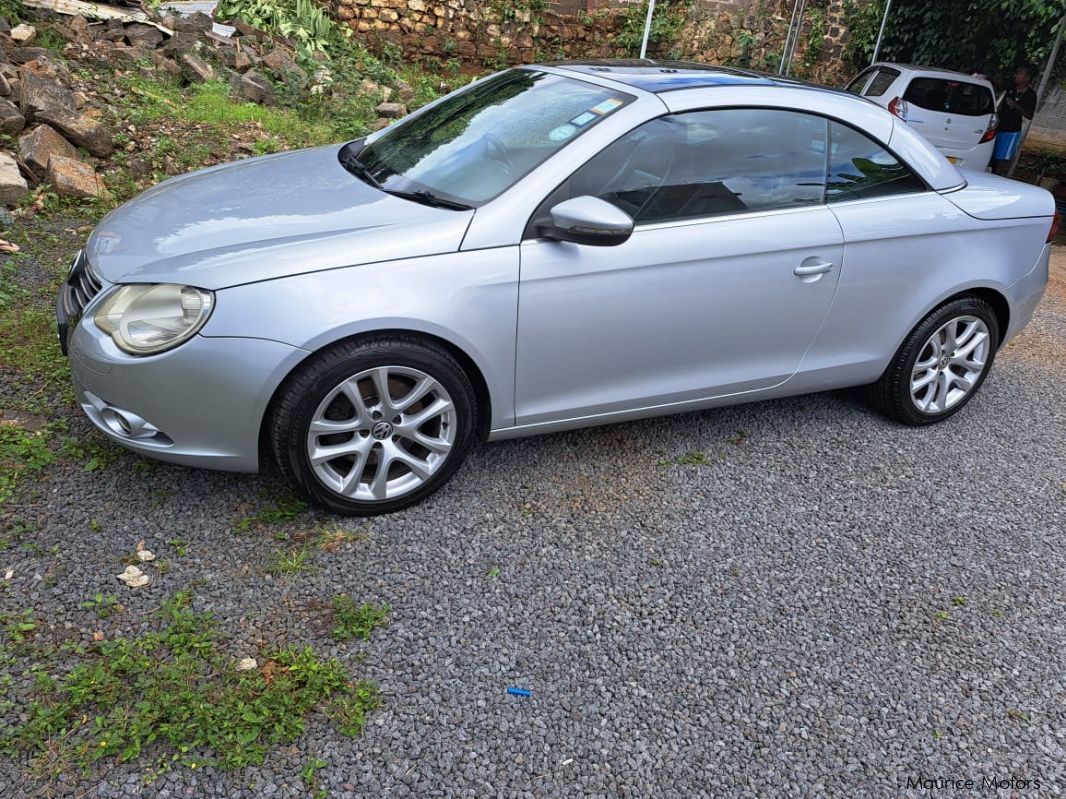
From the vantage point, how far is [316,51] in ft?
35.5

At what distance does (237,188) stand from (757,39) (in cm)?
1332

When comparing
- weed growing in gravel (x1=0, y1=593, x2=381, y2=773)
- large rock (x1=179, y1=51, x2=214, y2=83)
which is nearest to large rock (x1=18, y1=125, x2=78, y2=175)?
large rock (x1=179, y1=51, x2=214, y2=83)

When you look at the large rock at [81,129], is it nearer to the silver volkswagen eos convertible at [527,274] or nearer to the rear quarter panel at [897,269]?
the silver volkswagen eos convertible at [527,274]

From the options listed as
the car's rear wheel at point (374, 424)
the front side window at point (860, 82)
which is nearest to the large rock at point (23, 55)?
the car's rear wheel at point (374, 424)

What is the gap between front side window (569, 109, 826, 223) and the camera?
3.32 meters

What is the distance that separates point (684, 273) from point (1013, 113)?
10.2 meters

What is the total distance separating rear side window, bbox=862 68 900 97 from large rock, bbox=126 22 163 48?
842 cm

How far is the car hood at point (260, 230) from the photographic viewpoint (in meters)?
2.90

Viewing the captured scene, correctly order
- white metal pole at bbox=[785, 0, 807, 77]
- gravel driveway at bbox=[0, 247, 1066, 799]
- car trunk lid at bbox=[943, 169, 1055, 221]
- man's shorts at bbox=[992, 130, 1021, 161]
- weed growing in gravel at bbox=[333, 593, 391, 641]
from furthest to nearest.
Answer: white metal pole at bbox=[785, 0, 807, 77]
man's shorts at bbox=[992, 130, 1021, 161]
car trunk lid at bbox=[943, 169, 1055, 221]
weed growing in gravel at bbox=[333, 593, 391, 641]
gravel driveway at bbox=[0, 247, 1066, 799]

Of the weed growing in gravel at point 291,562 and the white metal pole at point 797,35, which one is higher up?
the white metal pole at point 797,35

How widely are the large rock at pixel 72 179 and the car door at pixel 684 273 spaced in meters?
4.16

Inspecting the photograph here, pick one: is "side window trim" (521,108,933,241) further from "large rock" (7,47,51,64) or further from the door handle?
"large rock" (7,47,51,64)

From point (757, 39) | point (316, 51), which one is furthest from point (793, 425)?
point (757, 39)

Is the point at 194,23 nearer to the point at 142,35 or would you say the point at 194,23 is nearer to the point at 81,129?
the point at 142,35
